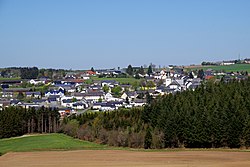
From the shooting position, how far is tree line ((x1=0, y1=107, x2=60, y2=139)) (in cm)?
4672

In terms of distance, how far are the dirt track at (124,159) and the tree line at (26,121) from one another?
16.2 meters

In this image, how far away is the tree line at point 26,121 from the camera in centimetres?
4672

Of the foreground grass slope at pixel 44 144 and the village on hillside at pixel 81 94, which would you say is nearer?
the foreground grass slope at pixel 44 144

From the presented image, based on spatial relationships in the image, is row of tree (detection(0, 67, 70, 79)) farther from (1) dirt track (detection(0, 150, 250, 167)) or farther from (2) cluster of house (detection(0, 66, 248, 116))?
(1) dirt track (detection(0, 150, 250, 167))

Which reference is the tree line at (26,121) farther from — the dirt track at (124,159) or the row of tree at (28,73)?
the row of tree at (28,73)

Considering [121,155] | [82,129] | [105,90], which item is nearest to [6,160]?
[121,155]

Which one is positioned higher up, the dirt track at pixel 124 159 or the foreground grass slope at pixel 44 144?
the dirt track at pixel 124 159

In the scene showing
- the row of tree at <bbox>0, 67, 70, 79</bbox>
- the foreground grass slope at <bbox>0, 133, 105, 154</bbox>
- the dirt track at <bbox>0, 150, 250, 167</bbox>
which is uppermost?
the row of tree at <bbox>0, 67, 70, 79</bbox>

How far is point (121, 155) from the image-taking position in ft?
95.8

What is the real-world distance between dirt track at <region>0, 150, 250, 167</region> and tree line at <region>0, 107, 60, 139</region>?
16188 millimetres

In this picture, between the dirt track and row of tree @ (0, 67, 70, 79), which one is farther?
row of tree @ (0, 67, 70, 79)

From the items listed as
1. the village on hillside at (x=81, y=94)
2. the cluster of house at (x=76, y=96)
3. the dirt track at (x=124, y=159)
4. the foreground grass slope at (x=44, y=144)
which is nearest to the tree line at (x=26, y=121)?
the foreground grass slope at (x=44, y=144)

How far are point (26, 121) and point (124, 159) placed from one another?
25.5 meters

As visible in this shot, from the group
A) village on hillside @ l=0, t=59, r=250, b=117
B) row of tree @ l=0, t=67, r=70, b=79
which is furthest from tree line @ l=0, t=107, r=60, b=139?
row of tree @ l=0, t=67, r=70, b=79
